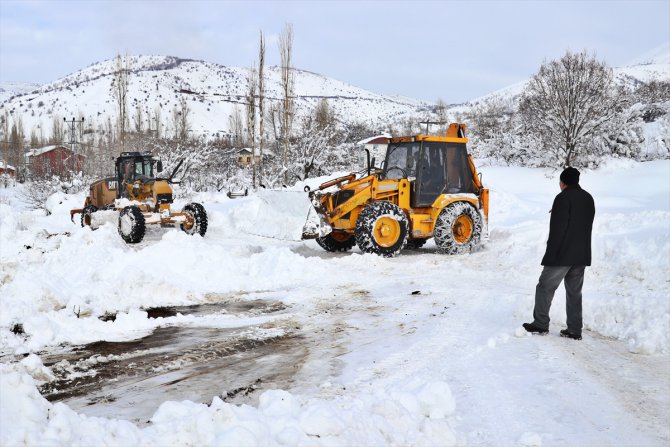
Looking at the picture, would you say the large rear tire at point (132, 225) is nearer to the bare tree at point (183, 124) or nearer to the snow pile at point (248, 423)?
the snow pile at point (248, 423)

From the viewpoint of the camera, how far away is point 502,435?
366cm

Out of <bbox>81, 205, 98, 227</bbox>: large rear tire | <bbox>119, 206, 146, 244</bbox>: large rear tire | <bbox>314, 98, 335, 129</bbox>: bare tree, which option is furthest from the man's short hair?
<bbox>314, 98, 335, 129</bbox>: bare tree

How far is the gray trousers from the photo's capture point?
5.88m

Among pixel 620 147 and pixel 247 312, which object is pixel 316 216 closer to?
pixel 247 312

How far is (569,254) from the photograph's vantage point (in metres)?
5.82

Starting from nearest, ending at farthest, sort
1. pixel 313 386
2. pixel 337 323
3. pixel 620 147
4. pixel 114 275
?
pixel 313 386 < pixel 337 323 < pixel 114 275 < pixel 620 147

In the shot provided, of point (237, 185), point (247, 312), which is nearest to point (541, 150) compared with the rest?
point (237, 185)

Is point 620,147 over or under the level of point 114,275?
over

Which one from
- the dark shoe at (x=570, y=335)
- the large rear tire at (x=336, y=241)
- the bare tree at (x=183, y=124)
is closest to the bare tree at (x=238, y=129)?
the bare tree at (x=183, y=124)

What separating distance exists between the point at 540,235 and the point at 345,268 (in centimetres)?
419

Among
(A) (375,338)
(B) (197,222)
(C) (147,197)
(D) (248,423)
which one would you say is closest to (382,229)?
(A) (375,338)

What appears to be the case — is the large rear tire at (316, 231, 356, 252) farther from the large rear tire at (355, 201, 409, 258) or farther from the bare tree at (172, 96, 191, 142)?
the bare tree at (172, 96, 191, 142)

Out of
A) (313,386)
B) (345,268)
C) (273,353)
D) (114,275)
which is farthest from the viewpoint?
(345,268)

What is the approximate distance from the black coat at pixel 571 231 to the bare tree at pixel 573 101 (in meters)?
25.4
